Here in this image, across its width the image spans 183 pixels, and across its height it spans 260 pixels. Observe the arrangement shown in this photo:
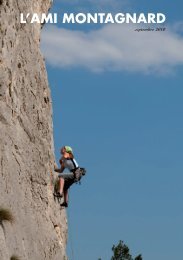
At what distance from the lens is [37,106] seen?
25.6 meters

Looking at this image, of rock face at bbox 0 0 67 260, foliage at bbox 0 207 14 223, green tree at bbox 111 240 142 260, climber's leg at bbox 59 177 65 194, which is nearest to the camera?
foliage at bbox 0 207 14 223

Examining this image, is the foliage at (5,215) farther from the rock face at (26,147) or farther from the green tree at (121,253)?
the green tree at (121,253)

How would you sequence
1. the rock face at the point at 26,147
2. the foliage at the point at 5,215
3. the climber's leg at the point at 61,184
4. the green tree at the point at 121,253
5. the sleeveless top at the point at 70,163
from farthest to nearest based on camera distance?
the green tree at the point at 121,253
the climber's leg at the point at 61,184
the sleeveless top at the point at 70,163
the rock face at the point at 26,147
the foliage at the point at 5,215

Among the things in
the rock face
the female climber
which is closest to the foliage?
the rock face

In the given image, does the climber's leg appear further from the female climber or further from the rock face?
the rock face

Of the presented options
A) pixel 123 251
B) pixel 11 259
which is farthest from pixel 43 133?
pixel 123 251

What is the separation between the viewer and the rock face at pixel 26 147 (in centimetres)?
2148

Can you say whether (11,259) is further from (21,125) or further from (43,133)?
(43,133)

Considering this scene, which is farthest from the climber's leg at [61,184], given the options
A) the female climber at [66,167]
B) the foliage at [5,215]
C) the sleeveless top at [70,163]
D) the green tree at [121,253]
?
the green tree at [121,253]

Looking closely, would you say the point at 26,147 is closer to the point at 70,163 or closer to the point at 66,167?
the point at 70,163

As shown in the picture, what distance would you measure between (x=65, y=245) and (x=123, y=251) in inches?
1351

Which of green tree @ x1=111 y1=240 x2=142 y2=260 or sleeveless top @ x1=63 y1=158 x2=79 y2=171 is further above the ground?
green tree @ x1=111 y1=240 x2=142 y2=260

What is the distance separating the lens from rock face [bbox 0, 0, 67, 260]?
21.5 m

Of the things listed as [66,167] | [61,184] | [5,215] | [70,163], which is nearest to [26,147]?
[70,163]
